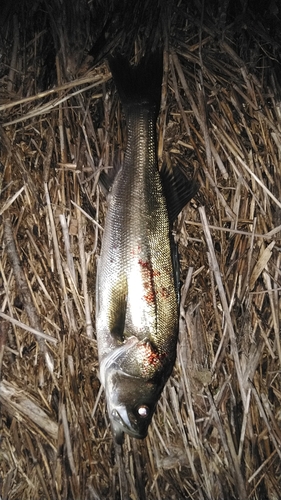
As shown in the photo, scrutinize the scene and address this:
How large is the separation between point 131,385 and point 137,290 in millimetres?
489

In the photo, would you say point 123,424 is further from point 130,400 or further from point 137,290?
point 137,290

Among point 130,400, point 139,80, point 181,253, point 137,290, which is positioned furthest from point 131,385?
point 139,80

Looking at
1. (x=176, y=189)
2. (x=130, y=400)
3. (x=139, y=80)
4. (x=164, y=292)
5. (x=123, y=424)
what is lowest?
(x=123, y=424)

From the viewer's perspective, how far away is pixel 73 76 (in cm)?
260

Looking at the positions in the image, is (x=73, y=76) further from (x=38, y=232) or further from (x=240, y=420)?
(x=240, y=420)

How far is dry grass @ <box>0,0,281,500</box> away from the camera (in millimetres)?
2506

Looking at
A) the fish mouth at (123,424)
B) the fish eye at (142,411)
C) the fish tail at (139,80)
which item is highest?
the fish tail at (139,80)

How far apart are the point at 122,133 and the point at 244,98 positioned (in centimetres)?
80

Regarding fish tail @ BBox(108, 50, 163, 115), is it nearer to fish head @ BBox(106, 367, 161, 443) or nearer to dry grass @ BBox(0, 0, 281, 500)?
dry grass @ BBox(0, 0, 281, 500)

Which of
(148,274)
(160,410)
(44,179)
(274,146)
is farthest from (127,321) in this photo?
(274,146)

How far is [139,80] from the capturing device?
94.3 inches

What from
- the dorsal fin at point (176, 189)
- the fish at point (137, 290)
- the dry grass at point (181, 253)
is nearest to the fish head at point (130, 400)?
the fish at point (137, 290)

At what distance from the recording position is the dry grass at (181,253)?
2506 millimetres

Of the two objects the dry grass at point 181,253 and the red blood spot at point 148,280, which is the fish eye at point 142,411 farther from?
the red blood spot at point 148,280
